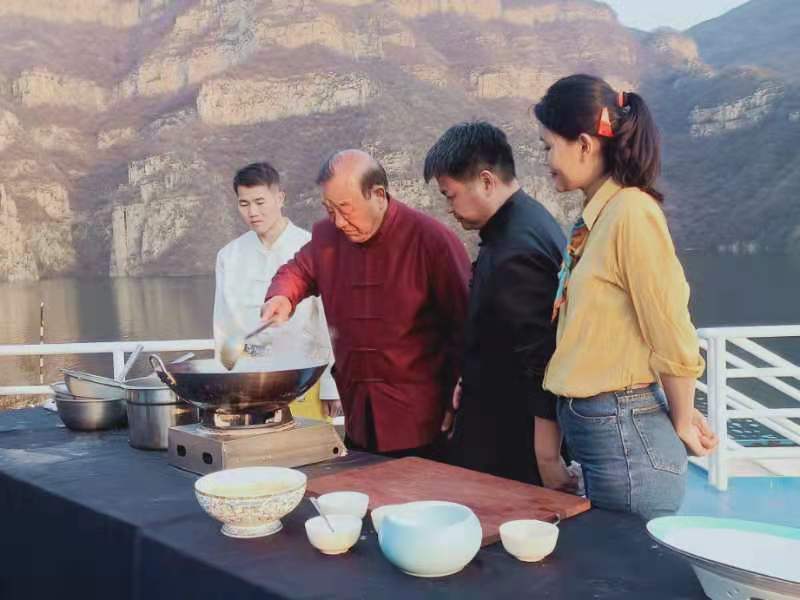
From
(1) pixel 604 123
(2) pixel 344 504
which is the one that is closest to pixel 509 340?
(1) pixel 604 123

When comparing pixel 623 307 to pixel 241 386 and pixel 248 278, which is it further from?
pixel 248 278

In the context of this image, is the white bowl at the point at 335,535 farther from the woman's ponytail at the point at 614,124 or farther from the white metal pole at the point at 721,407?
the white metal pole at the point at 721,407

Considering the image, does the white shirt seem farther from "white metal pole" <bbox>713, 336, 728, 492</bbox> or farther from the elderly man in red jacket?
"white metal pole" <bbox>713, 336, 728, 492</bbox>

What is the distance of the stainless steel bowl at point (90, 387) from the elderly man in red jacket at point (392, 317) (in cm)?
45

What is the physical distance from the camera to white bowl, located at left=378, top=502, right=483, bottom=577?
1069 mm

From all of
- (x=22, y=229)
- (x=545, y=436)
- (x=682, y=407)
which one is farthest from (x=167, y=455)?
(x=22, y=229)

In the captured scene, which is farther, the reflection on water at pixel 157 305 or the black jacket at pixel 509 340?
the reflection on water at pixel 157 305

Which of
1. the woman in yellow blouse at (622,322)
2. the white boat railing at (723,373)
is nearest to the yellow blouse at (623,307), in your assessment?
the woman in yellow blouse at (622,322)

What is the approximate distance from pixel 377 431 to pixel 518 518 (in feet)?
3.03

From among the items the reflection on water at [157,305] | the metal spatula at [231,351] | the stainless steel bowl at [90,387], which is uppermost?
the metal spatula at [231,351]

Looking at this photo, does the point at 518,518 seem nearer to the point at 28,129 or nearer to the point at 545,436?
the point at 545,436

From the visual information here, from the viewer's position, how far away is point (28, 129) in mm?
68875

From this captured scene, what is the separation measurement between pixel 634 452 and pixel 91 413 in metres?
1.41

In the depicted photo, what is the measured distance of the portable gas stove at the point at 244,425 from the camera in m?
1.57
